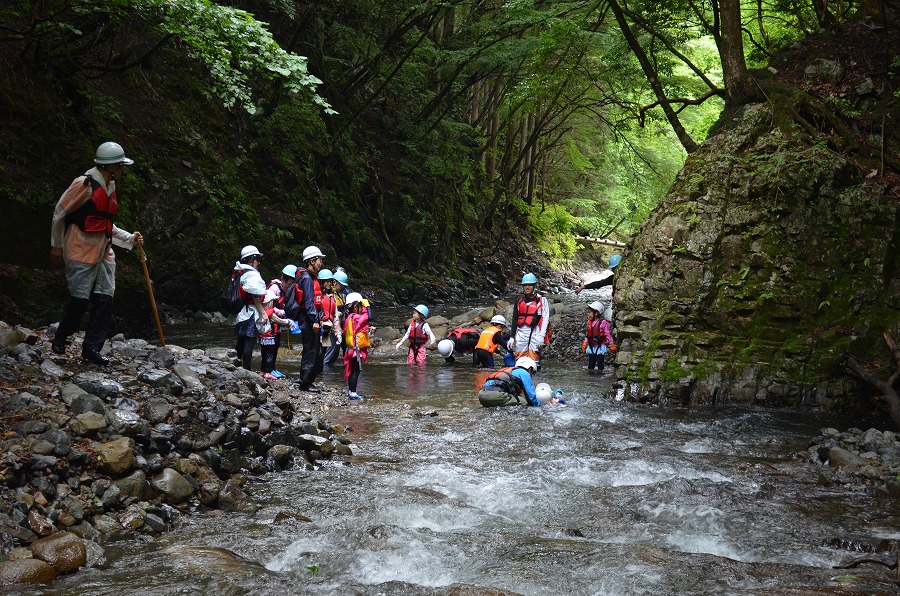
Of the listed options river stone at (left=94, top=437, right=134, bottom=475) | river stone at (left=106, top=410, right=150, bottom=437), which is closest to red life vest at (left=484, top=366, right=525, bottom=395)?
river stone at (left=106, top=410, right=150, bottom=437)

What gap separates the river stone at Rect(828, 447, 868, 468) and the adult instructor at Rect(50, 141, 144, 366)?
8079mm

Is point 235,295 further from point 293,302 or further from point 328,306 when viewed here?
point 328,306

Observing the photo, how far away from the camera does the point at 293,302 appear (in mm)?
11469

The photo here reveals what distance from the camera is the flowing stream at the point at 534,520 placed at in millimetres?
4938

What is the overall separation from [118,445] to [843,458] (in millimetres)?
7463

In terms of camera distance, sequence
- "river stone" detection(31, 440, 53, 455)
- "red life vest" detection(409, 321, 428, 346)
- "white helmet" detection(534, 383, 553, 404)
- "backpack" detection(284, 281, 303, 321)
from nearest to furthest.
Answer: "river stone" detection(31, 440, 53, 455), "backpack" detection(284, 281, 303, 321), "white helmet" detection(534, 383, 553, 404), "red life vest" detection(409, 321, 428, 346)

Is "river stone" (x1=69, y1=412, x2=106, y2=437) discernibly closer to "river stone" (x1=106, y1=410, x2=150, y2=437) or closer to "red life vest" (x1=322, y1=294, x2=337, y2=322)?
"river stone" (x1=106, y1=410, x2=150, y2=437)

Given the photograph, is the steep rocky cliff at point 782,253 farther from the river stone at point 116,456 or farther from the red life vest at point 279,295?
the river stone at point 116,456

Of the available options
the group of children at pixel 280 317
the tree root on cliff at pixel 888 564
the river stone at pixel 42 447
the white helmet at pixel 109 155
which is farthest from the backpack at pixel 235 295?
the tree root on cliff at pixel 888 564

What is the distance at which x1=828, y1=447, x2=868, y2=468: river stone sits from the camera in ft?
25.7

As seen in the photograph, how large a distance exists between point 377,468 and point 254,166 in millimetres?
18583

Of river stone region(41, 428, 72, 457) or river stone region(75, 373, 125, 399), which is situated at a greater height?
river stone region(75, 373, 125, 399)

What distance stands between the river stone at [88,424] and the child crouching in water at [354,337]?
18.2 feet

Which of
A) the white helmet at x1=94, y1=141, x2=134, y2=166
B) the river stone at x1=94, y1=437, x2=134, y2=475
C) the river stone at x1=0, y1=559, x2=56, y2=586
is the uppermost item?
the white helmet at x1=94, y1=141, x2=134, y2=166
